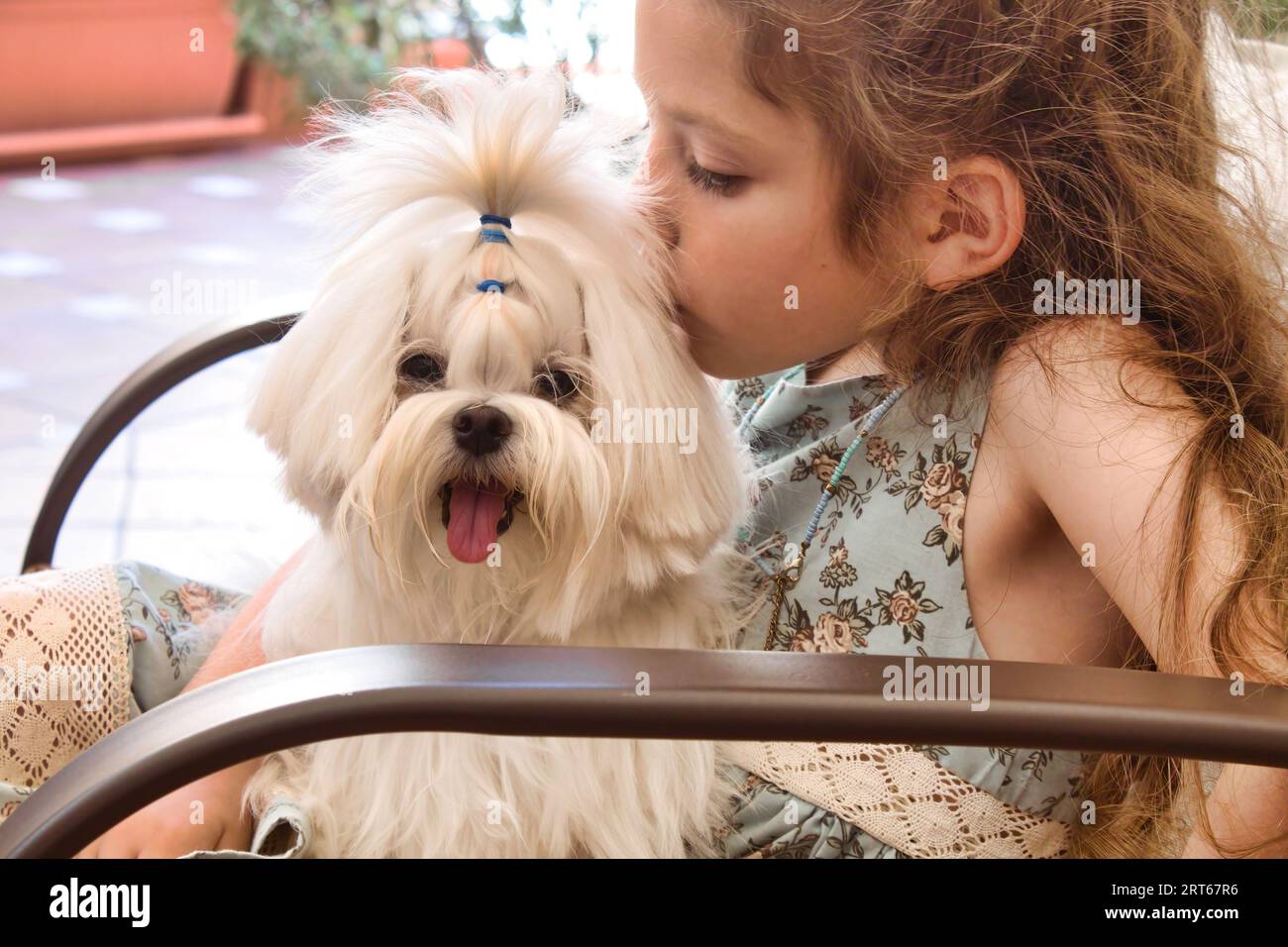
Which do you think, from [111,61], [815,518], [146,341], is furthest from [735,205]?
[111,61]

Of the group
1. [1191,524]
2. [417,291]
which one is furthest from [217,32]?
[1191,524]

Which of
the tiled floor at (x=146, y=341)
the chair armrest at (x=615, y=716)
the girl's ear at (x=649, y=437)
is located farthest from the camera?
the tiled floor at (x=146, y=341)

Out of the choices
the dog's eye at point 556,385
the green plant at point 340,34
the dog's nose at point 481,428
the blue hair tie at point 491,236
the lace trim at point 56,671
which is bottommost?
the lace trim at point 56,671

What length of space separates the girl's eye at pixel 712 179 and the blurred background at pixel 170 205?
0.11m

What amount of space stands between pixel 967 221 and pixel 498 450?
0.43 metres

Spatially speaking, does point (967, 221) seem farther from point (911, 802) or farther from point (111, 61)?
point (111, 61)

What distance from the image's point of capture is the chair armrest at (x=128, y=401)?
1438 millimetres

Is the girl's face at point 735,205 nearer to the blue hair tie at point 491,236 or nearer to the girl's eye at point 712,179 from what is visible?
the girl's eye at point 712,179

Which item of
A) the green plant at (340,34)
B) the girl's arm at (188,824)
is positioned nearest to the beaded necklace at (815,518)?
the girl's arm at (188,824)

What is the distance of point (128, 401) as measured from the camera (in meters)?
1.44

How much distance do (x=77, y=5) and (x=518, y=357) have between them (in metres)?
5.23

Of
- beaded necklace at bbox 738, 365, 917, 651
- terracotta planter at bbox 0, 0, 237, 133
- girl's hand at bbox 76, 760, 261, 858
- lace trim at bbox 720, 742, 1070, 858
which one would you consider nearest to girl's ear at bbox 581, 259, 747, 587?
beaded necklace at bbox 738, 365, 917, 651

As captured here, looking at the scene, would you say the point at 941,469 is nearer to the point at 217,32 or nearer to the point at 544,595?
the point at 544,595

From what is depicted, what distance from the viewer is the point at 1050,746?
0.84m
